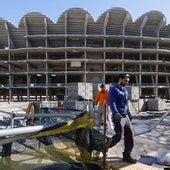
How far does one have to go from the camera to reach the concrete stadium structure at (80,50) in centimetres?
5281

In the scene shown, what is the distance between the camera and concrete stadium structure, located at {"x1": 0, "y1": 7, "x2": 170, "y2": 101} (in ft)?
173

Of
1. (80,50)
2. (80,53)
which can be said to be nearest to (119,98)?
(80,50)

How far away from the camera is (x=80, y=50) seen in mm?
52875

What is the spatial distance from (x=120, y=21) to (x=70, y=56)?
442 inches

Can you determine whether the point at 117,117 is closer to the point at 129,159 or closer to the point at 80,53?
the point at 129,159

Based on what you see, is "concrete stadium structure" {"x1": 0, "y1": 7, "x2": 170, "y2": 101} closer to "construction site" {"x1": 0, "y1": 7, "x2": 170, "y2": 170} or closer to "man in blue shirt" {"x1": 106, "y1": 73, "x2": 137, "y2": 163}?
"construction site" {"x1": 0, "y1": 7, "x2": 170, "y2": 170}

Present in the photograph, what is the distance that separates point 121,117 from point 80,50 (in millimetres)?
48682

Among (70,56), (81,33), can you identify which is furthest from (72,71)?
(81,33)

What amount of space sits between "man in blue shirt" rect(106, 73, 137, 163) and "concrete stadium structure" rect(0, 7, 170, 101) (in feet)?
154

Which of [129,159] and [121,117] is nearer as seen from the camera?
[129,159]

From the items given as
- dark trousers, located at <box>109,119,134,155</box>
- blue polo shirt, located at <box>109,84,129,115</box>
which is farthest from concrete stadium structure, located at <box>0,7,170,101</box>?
dark trousers, located at <box>109,119,134,155</box>

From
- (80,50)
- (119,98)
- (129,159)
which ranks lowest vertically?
(129,159)

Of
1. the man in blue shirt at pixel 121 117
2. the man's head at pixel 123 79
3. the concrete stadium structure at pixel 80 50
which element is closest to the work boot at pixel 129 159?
the man in blue shirt at pixel 121 117

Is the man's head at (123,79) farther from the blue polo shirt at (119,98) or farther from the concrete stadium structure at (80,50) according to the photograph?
the concrete stadium structure at (80,50)
